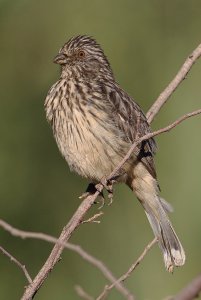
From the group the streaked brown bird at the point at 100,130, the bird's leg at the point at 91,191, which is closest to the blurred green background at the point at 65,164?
the streaked brown bird at the point at 100,130

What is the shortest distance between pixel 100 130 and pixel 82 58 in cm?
90

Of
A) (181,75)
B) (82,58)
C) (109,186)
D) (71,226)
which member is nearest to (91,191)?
(109,186)

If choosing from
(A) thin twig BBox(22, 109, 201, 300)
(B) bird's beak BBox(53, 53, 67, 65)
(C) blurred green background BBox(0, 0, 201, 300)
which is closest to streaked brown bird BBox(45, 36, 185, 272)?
(B) bird's beak BBox(53, 53, 67, 65)

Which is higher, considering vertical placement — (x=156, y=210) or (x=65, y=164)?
(x=156, y=210)

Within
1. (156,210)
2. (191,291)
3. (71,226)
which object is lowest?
(156,210)

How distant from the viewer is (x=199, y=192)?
264 inches

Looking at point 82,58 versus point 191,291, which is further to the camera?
point 82,58

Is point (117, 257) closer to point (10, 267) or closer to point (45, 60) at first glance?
point (10, 267)

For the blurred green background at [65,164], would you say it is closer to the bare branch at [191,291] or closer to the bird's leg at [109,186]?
the bird's leg at [109,186]

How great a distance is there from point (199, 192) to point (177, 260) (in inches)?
47.7

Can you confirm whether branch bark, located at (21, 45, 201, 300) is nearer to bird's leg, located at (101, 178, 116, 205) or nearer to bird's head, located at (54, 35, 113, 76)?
bird's leg, located at (101, 178, 116, 205)

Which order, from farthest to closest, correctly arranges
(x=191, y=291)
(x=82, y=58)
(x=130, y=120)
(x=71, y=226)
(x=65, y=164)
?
(x=65, y=164), (x=82, y=58), (x=130, y=120), (x=71, y=226), (x=191, y=291)

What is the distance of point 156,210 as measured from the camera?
5801 mm

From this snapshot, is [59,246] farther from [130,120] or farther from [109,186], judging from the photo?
[130,120]
